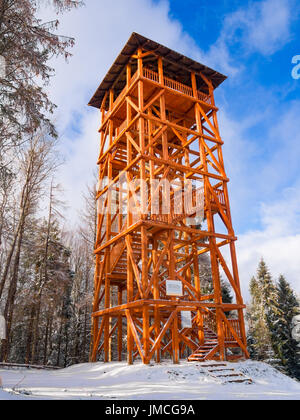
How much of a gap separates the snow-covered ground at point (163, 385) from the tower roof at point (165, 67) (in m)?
14.3

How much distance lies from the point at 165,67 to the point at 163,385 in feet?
50.2

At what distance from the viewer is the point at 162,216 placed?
13398 mm

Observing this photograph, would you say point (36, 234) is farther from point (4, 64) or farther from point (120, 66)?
point (4, 64)

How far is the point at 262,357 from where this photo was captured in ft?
94.2

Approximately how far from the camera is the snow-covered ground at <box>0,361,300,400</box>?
6.42m

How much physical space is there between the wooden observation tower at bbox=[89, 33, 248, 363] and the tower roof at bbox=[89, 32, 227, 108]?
56 mm

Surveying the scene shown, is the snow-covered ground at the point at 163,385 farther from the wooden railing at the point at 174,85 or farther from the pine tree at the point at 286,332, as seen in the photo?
the pine tree at the point at 286,332

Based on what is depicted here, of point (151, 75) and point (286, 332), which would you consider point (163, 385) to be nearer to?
point (151, 75)
